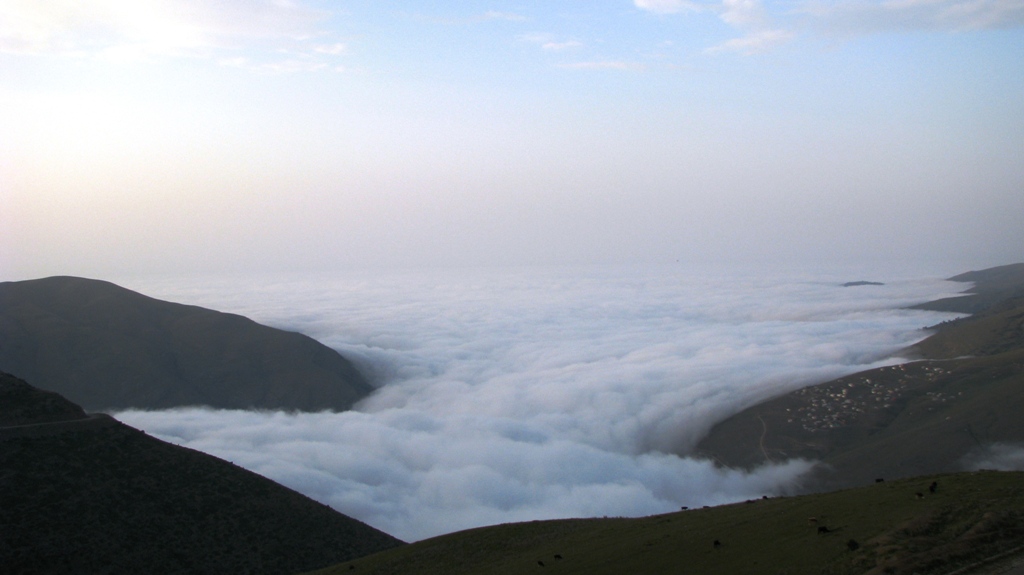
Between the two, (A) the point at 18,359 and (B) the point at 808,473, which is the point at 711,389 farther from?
(A) the point at 18,359

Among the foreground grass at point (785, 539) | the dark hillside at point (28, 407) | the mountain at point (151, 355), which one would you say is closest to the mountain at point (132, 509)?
the dark hillside at point (28, 407)

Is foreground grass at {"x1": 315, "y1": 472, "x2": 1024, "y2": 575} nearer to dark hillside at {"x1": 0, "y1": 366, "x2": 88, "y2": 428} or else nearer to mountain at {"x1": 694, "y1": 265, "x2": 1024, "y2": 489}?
dark hillside at {"x1": 0, "y1": 366, "x2": 88, "y2": 428}

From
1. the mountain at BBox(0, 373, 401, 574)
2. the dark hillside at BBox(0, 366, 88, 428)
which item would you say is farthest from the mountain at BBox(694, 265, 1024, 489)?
the dark hillside at BBox(0, 366, 88, 428)

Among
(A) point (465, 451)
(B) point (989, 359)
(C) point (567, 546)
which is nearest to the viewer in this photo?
(C) point (567, 546)

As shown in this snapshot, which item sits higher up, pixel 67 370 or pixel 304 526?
pixel 67 370

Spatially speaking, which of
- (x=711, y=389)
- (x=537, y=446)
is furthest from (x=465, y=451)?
(x=711, y=389)

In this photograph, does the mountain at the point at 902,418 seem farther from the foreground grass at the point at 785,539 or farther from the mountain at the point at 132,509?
the mountain at the point at 132,509

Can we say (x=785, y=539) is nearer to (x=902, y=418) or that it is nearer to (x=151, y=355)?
(x=902, y=418)
